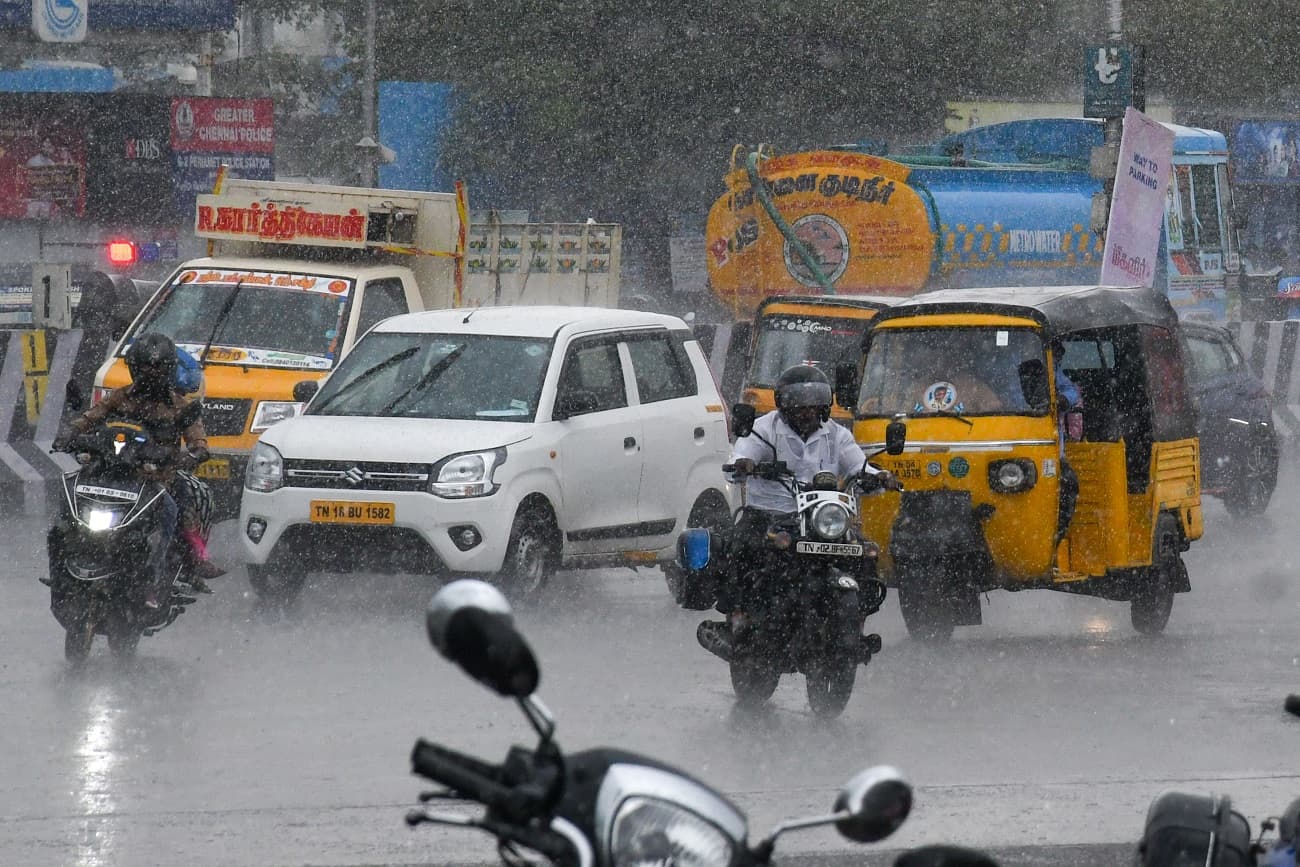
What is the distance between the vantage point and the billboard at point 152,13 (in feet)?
145

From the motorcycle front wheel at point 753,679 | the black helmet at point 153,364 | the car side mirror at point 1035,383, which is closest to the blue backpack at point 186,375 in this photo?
the black helmet at point 153,364

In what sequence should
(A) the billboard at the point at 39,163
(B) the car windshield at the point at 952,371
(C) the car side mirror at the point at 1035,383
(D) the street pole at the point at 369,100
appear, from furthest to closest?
1. (A) the billboard at the point at 39,163
2. (D) the street pole at the point at 369,100
3. (B) the car windshield at the point at 952,371
4. (C) the car side mirror at the point at 1035,383

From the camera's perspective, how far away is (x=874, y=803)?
10.4 feet

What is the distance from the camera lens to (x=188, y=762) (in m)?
8.82

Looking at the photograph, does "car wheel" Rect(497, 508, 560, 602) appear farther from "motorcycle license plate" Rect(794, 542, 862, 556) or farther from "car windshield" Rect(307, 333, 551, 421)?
"motorcycle license plate" Rect(794, 542, 862, 556)

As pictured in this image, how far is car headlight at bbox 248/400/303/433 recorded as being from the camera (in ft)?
50.2

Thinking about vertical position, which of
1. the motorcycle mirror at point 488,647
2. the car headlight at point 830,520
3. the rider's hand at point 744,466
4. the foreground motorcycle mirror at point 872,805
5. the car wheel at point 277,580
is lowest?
the car wheel at point 277,580

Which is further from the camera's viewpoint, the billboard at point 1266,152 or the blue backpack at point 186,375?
the billboard at point 1266,152

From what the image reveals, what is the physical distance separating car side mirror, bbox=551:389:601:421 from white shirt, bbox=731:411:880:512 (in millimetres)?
3037

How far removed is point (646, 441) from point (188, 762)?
18.8 ft

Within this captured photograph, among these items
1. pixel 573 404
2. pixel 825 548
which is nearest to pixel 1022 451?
pixel 825 548

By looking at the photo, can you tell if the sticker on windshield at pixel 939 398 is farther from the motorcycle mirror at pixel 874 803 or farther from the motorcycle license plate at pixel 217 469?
the motorcycle mirror at pixel 874 803

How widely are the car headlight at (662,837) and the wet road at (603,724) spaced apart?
434cm

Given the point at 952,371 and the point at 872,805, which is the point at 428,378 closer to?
the point at 952,371
